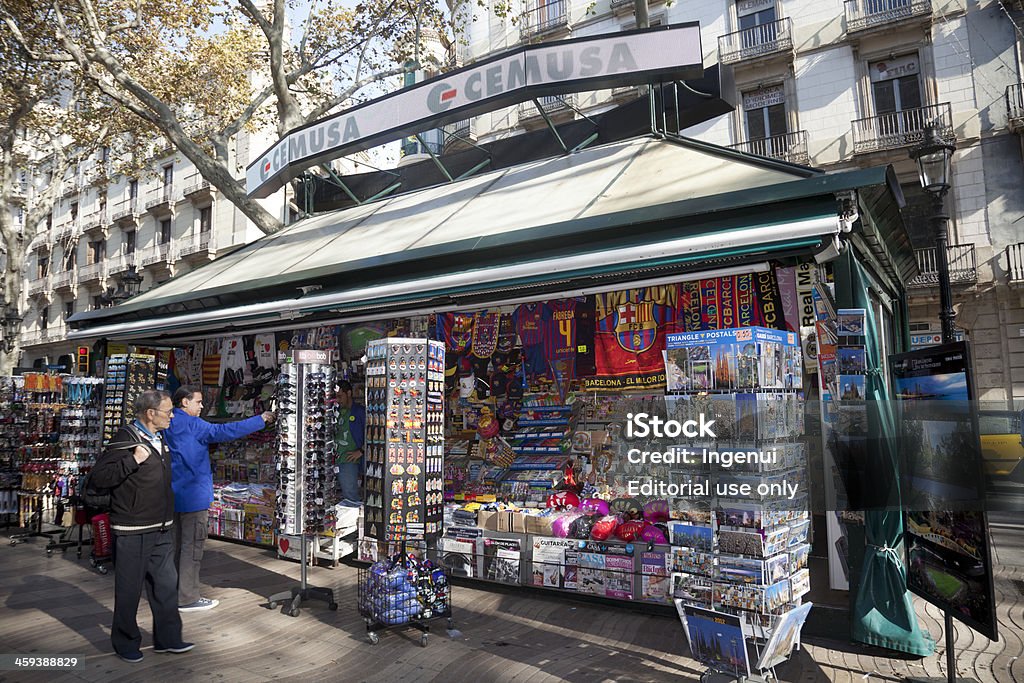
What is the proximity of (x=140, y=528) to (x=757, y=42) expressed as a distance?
20817mm

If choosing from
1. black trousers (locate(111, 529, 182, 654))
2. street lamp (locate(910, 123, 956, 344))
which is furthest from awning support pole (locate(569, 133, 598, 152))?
black trousers (locate(111, 529, 182, 654))

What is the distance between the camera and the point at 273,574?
6.89 metres

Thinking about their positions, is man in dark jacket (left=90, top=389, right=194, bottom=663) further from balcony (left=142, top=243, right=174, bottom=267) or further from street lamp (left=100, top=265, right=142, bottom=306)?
balcony (left=142, top=243, right=174, bottom=267)

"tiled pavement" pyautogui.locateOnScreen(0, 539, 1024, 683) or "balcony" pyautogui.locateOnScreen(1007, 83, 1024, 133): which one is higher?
"balcony" pyautogui.locateOnScreen(1007, 83, 1024, 133)

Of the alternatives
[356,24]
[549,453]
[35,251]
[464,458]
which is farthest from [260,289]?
[35,251]

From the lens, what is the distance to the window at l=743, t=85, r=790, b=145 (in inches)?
755

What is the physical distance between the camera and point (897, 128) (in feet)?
56.6

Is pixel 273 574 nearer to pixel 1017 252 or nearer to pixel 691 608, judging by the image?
pixel 691 608

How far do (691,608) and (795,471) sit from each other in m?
1.00

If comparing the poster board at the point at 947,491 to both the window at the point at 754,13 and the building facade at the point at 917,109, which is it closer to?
the building facade at the point at 917,109

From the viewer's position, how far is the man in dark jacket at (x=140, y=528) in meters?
4.38

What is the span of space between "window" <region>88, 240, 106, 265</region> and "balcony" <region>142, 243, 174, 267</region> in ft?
17.8

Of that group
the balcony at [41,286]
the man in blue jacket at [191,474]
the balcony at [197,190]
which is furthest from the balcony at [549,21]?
the balcony at [41,286]

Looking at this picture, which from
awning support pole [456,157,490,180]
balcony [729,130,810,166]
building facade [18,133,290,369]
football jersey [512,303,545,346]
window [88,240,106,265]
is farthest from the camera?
window [88,240,106,265]
